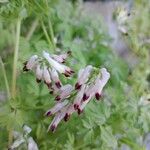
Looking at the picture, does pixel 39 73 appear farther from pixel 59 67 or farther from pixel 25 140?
pixel 25 140

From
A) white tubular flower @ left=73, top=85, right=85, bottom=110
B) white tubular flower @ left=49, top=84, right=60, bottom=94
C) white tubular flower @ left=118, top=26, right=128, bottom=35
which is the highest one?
white tubular flower @ left=73, top=85, right=85, bottom=110

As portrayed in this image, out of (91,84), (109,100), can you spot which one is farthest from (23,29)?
(91,84)

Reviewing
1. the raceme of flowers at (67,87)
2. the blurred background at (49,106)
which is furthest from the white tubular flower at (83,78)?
the blurred background at (49,106)

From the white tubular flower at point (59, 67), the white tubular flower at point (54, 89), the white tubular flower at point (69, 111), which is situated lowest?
the white tubular flower at point (69, 111)

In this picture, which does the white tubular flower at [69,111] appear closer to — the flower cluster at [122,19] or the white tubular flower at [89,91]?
the white tubular flower at [89,91]

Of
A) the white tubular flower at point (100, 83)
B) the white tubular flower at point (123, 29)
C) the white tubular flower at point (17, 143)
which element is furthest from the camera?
the white tubular flower at point (123, 29)

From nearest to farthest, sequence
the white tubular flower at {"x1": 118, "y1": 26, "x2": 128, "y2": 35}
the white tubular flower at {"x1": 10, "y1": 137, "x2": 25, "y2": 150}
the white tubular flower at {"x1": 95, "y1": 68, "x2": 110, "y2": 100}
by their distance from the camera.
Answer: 1. the white tubular flower at {"x1": 95, "y1": 68, "x2": 110, "y2": 100}
2. the white tubular flower at {"x1": 10, "y1": 137, "x2": 25, "y2": 150}
3. the white tubular flower at {"x1": 118, "y1": 26, "x2": 128, "y2": 35}

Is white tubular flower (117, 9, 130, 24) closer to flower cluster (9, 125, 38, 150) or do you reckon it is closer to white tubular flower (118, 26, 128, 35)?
white tubular flower (118, 26, 128, 35)

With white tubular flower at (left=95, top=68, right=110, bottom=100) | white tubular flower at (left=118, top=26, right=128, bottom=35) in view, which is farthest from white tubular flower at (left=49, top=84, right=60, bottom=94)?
white tubular flower at (left=118, top=26, right=128, bottom=35)
